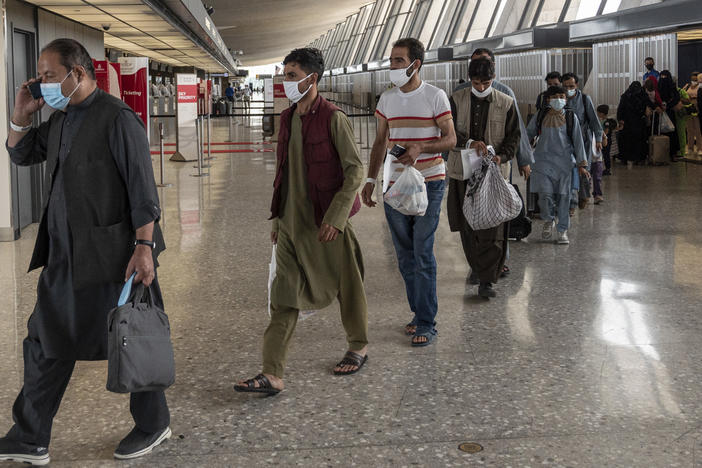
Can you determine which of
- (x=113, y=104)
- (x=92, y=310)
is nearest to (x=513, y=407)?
(x=92, y=310)

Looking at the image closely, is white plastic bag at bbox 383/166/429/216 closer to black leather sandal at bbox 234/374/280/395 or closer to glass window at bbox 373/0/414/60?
black leather sandal at bbox 234/374/280/395

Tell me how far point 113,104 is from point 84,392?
1548mm

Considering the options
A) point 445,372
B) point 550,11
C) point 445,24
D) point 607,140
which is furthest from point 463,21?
point 445,372

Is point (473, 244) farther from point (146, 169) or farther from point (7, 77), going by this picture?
point (7, 77)

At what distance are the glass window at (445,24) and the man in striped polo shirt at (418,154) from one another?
23244 mm

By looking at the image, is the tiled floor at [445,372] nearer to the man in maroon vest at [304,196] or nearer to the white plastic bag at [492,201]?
the man in maroon vest at [304,196]

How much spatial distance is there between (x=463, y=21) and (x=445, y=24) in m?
2.17

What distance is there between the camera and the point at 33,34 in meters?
9.70

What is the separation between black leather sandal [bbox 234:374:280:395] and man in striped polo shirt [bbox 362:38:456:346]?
3.46 feet

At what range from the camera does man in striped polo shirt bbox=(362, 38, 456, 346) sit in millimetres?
4789

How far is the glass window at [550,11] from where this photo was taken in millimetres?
19578

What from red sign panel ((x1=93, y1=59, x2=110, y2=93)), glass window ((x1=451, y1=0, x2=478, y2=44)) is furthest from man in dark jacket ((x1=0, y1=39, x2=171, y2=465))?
glass window ((x1=451, y1=0, x2=478, y2=44))

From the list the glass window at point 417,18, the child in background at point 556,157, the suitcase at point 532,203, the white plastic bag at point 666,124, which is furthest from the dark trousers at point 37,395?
the glass window at point 417,18

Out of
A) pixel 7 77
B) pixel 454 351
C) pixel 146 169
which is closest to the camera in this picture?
pixel 146 169
